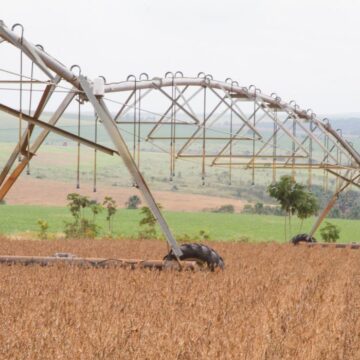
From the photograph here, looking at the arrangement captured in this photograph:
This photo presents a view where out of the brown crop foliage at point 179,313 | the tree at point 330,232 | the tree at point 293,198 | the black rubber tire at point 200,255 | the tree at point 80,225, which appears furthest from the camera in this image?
the tree at point 330,232

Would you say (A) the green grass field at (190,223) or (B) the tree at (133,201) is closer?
(A) the green grass field at (190,223)

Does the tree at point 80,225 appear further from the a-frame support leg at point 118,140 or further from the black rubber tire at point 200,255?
the a-frame support leg at point 118,140

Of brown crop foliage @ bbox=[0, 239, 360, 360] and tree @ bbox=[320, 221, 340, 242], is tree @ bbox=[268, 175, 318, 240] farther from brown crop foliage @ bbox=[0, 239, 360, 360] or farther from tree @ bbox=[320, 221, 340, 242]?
brown crop foliage @ bbox=[0, 239, 360, 360]

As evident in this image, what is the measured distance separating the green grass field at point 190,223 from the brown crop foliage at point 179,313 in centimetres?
3819

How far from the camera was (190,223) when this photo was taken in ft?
215

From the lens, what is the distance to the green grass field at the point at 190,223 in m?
53.5

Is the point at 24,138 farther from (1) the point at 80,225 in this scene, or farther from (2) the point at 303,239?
(1) the point at 80,225

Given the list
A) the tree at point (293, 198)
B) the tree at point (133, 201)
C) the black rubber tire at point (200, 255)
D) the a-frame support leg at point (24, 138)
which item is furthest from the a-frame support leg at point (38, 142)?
the tree at point (133, 201)

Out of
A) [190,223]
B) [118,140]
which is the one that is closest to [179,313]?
[118,140]

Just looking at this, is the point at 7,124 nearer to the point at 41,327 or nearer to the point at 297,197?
the point at 297,197

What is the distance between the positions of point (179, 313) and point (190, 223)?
57.2 m

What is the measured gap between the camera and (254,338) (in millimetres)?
6746

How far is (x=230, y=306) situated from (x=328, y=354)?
2.76 meters

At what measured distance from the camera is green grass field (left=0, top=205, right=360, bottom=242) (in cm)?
5349
